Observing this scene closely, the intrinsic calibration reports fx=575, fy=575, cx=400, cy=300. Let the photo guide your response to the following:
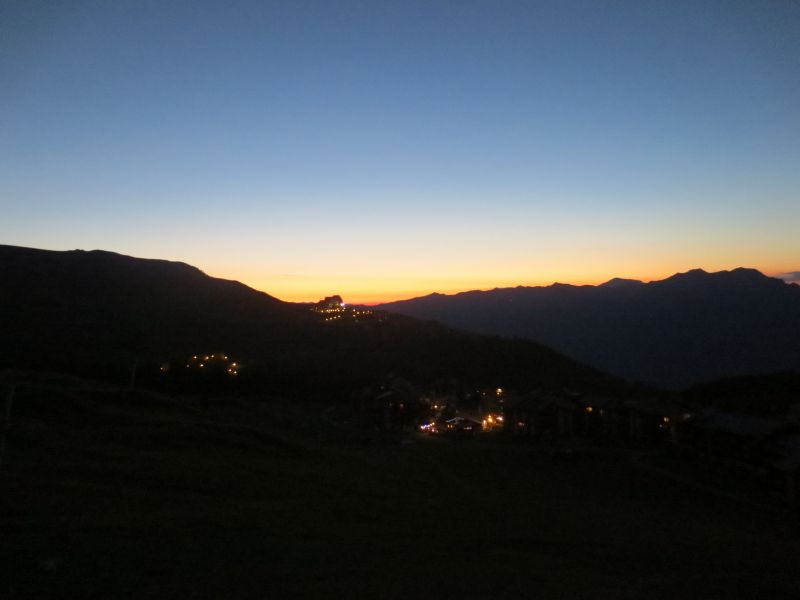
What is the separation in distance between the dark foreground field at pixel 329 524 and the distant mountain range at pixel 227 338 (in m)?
32.3

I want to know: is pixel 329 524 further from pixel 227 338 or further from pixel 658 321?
pixel 658 321

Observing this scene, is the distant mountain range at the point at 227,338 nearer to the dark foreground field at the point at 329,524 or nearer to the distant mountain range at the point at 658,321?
the dark foreground field at the point at 329,524

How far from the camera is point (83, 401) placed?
29.4m

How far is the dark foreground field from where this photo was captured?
10000 millimetres

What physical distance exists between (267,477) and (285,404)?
32008 millimetres

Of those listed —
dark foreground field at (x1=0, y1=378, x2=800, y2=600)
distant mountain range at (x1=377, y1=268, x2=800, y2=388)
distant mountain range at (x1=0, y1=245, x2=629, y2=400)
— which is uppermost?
distant mountain range at (x1=377, y1=268, x2=800, y2=388)

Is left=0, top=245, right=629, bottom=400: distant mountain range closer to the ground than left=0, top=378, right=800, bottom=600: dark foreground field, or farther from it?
farther from it

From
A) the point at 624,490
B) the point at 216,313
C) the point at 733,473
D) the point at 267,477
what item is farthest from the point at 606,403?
the point at 216,313

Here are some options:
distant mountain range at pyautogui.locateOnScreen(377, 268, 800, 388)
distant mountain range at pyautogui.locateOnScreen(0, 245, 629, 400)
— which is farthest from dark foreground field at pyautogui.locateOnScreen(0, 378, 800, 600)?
distant mountain range at pyautogui.locateOnScreen(377, 268, 800, 388)

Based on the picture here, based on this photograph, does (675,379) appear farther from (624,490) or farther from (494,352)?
(624,490)

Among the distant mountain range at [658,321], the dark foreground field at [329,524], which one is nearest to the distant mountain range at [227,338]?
the dark foreground field at [329,524]

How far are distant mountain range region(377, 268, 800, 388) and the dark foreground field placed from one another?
87135 millimetres

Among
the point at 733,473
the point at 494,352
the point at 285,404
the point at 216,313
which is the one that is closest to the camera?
the point at 733,473

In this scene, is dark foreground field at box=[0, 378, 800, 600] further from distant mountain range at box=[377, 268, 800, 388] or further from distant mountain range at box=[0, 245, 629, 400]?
distant mountain range at box=[377, 268, 800, 388]
